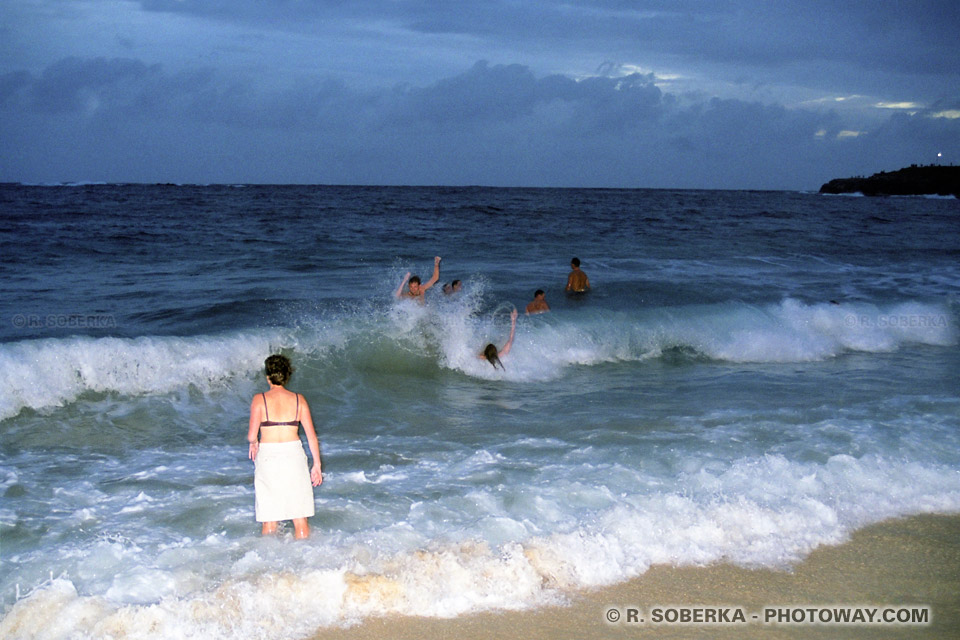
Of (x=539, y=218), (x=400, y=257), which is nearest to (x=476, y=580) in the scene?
(x=400, y=257)

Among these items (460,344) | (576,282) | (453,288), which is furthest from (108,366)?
(576,282)

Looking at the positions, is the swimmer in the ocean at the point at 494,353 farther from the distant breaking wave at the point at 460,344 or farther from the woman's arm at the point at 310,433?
the woman's arm at the point at 310,433

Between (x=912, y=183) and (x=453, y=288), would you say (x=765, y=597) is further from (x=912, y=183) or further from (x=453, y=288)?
(x=912, y=183)

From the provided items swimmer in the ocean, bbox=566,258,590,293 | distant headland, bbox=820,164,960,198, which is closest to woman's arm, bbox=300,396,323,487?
swimmer in the ocean, bbox=566,258,590,293

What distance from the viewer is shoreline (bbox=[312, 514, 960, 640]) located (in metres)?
4.43

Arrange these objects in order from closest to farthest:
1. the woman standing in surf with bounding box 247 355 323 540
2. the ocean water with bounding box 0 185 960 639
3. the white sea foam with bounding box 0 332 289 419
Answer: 1. the ocean water with bounding box 0 185 960 639
2. the woman standing in surf with bounding box 247 355 323 540
3. the white sea foam with bounding box 0 332 289 419

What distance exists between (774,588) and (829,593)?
0.33 m

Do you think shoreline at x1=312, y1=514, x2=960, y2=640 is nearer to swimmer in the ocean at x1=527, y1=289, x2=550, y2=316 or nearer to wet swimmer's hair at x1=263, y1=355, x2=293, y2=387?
wet swimmer's hair at x1=263, y1=355, x2=293, y2=387

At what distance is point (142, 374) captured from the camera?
32.4 ft

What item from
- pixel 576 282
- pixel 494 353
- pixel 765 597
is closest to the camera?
pixel 765 597

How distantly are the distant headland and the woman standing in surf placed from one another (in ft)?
330

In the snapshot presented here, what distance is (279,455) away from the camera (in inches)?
200

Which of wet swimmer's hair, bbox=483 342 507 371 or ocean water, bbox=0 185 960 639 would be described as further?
wet swimmer's hair, bbox=483 342 507 371

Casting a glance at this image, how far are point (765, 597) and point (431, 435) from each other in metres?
4.01
